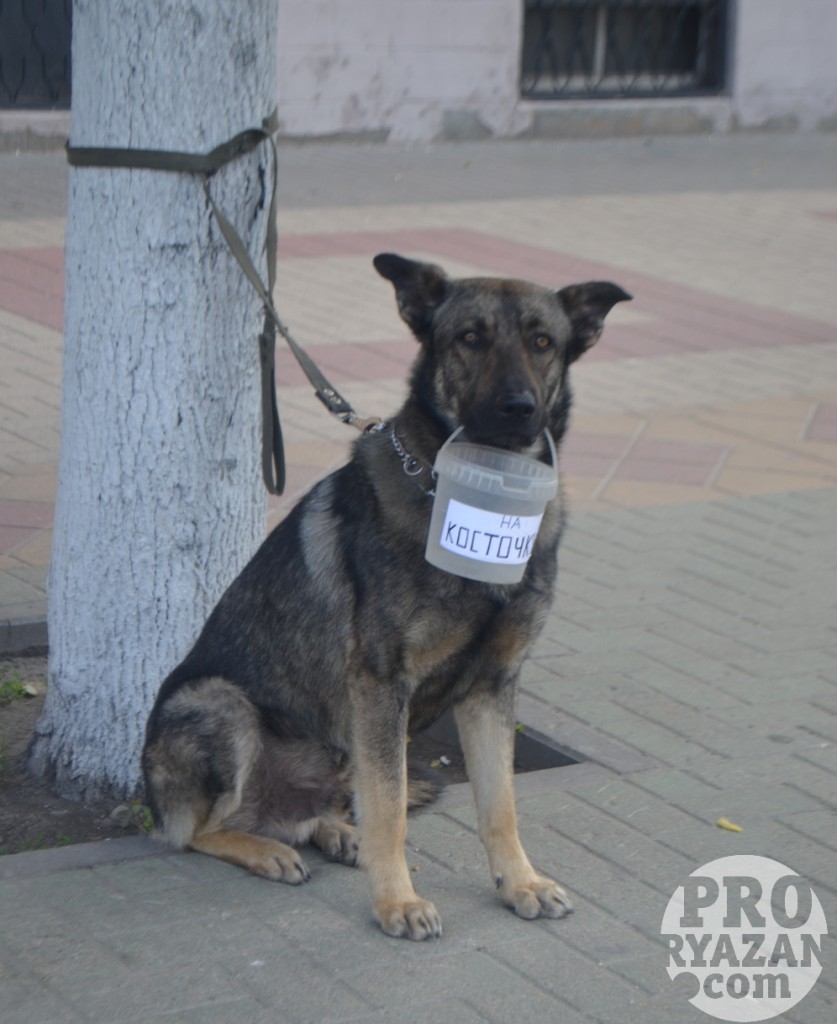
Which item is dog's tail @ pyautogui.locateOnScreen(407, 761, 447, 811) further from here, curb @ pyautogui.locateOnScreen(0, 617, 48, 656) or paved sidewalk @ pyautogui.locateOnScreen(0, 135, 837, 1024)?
curb @ pyautogui.locateOnScreen(0, 617, 48, 656)

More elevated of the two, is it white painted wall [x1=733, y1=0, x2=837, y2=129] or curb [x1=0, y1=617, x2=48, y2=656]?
white painted wall [x1=733, y1=0, x2=837, y2=129]

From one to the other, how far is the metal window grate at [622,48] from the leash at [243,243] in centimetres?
1245

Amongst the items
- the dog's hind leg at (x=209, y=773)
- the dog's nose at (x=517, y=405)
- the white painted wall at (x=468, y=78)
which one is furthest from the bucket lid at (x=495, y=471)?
the white painted wall at (x=468, y=78)

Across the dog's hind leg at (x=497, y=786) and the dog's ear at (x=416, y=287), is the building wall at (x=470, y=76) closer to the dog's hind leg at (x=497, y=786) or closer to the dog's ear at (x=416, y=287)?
the dog's ear at (x=416, y=287)

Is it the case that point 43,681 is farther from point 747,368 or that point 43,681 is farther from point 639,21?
point 639,21

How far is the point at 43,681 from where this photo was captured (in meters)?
4.81

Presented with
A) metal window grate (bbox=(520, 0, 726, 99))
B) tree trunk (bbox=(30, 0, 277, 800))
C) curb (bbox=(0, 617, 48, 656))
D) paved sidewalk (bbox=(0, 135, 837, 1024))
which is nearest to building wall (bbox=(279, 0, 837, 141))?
metal window grate (bbox=(520, 0, 726, 99))

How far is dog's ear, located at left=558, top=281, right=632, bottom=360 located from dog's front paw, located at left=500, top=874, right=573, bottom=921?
4.10 feet

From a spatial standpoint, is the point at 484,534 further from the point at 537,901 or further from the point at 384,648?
the point at 537,901

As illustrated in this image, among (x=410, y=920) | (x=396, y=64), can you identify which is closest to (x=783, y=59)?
(x=396, y=64)

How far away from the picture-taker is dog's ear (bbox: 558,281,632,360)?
3.46 m

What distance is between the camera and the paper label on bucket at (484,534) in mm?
3129

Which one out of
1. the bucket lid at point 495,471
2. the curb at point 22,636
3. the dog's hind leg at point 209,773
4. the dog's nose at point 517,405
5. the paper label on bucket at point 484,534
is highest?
the dog's nose at point 517,405

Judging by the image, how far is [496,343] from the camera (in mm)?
3262
